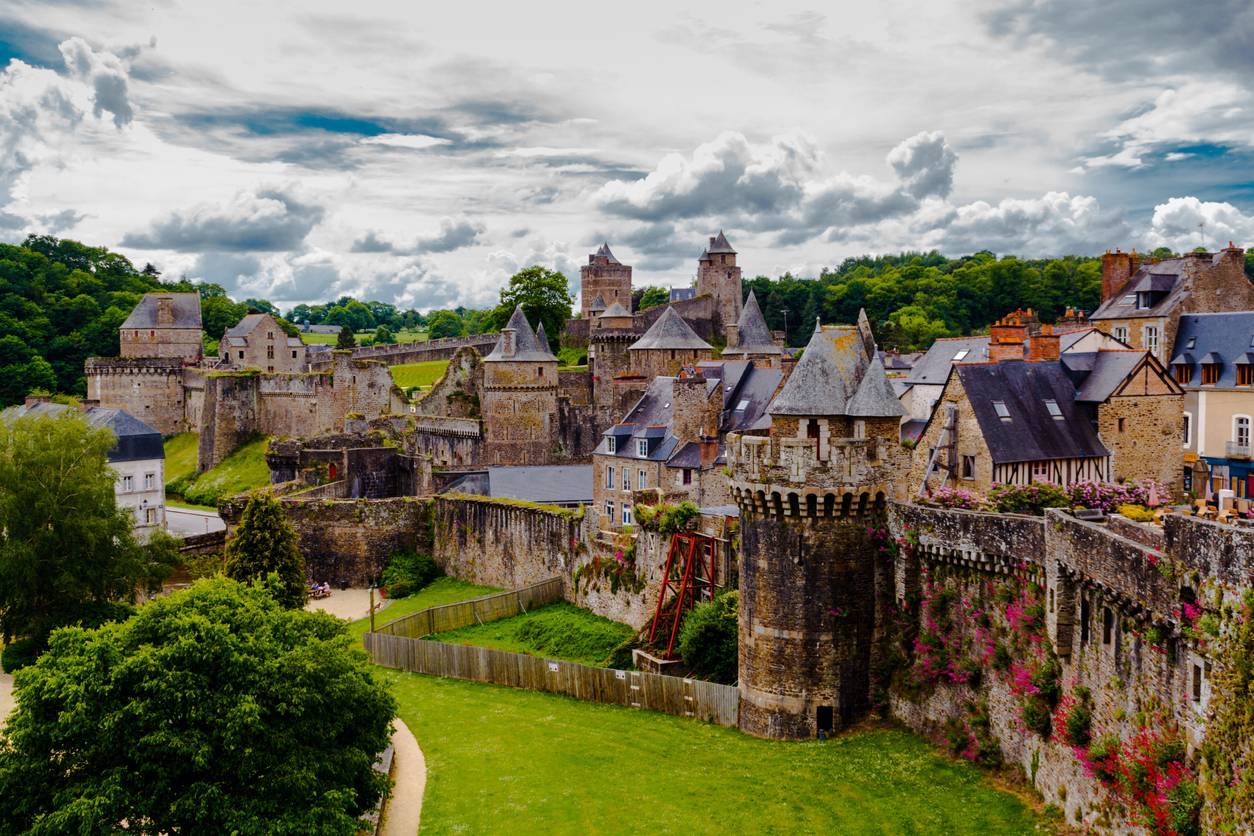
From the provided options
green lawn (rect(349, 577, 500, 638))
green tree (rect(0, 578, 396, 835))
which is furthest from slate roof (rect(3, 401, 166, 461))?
green tree (rect(0, 578, 396, 835))

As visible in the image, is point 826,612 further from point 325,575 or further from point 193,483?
point 193,483

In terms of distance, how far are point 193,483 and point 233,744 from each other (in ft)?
183

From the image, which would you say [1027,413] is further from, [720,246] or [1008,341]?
[720,246]

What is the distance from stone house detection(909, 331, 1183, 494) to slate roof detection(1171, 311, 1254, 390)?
471 inches

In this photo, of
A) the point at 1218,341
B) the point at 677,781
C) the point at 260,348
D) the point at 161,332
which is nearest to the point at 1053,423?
the point at 677,781

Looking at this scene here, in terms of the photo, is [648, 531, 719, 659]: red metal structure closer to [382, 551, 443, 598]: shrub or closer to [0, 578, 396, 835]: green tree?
[0, 578, 396, 835]: green tree

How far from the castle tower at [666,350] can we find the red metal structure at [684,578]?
82.7 ft

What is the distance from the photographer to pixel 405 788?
2381 centimetres

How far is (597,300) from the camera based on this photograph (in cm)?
8731

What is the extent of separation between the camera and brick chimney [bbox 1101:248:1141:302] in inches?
1901

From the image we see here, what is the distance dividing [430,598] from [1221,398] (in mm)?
29353

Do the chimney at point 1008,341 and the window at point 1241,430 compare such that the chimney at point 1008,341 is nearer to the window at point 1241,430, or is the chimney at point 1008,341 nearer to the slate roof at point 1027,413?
the slate roof at point 1027,413

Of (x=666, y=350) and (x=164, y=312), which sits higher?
(x=164, y=312)

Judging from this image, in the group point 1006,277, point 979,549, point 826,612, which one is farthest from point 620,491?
point 1006,277
